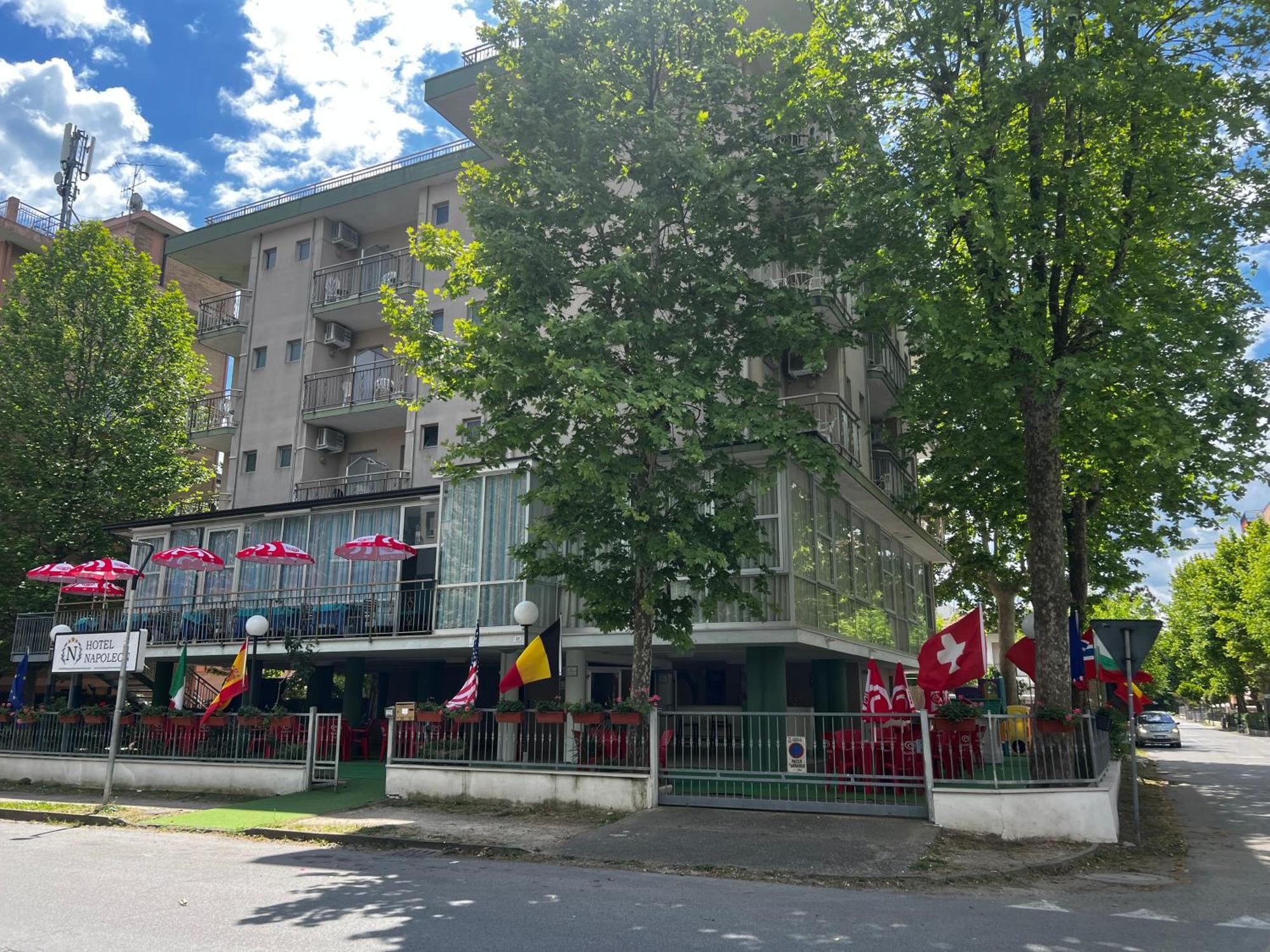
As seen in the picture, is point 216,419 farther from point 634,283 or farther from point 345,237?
point 634,283

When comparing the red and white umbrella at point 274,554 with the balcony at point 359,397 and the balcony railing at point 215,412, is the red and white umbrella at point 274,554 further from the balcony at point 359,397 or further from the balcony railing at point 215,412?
the balcony railing at point 215,412

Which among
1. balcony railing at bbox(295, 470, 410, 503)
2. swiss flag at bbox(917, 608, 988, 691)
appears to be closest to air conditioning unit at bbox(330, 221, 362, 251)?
balcony railing at bbox(295, 470, 410, 503)

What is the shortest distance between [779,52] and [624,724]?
11.4 meters

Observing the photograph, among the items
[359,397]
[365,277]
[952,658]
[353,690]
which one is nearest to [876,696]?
[952,658]

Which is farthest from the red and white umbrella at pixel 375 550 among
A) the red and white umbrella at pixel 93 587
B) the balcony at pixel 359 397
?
the red and white umbrella at pixel 93 587

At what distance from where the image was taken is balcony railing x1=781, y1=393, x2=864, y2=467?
19625mm

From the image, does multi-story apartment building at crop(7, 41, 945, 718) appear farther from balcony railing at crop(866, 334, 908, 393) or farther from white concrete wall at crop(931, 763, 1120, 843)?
white concrete wall at crop(931, 763, 1120, 843)

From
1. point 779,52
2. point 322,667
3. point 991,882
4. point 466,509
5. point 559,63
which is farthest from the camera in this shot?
point 322,667

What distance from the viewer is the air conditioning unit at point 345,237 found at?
101 ft

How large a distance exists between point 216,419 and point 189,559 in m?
11.8

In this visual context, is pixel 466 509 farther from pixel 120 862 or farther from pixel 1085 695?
pixel 1085 695

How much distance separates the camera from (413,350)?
48.8 ft

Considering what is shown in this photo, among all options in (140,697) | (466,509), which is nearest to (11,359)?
(140,697)

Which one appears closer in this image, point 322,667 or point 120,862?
point 120,862
